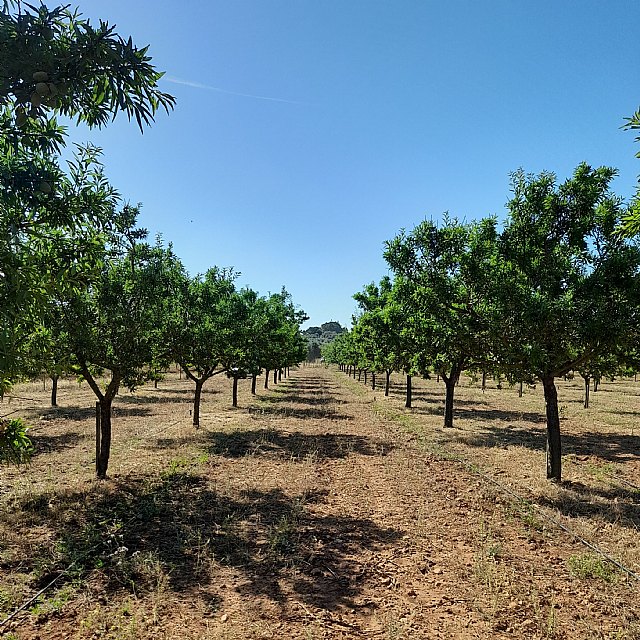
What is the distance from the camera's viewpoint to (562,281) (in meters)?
12.0

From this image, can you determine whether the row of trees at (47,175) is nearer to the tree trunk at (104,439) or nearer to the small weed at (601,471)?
the tree trunk at (104,439)

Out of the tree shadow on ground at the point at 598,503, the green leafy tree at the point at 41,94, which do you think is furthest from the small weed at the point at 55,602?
the tree shadow on ground at the point at 598,503

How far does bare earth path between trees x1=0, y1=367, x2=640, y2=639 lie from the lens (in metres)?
6.26

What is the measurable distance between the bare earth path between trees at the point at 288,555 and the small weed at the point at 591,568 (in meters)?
0.08

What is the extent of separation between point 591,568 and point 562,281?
270 inches

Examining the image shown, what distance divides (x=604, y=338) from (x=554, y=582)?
238 inches

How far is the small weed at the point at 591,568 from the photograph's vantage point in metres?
7.55

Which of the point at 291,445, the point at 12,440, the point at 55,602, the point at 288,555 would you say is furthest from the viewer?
the point at 291,445

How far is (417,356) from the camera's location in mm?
22953

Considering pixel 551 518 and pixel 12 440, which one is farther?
pixel 551 518

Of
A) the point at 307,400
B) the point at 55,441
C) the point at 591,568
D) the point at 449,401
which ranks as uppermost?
the point at 449,401

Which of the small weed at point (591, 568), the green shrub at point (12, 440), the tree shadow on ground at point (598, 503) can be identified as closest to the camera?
the green shrub at point (12, 440)

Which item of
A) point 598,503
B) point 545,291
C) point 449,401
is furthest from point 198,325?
point 598,503

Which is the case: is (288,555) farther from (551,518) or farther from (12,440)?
(551,518)
